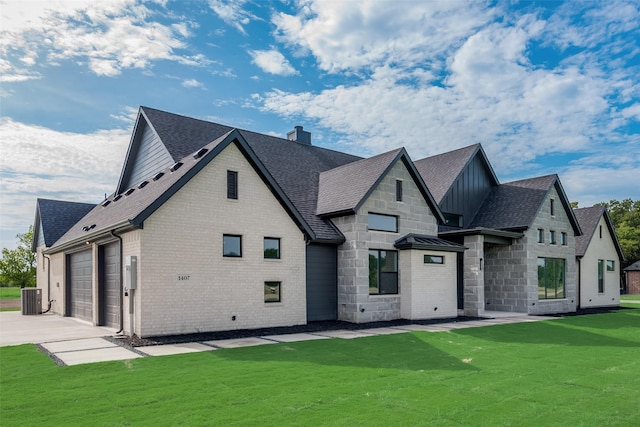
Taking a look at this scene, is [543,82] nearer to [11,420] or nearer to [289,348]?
[289,348]

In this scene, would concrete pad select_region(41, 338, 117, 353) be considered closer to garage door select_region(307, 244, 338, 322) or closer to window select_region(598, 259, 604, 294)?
garage door select_region(307, 244, 338, 322)

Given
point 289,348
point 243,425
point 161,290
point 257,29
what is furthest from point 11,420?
point 257,29

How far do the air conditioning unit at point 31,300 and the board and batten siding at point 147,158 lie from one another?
645cm

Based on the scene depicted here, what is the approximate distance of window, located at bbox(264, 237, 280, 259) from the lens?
16.1m

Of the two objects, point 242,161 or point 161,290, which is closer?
point 161,290

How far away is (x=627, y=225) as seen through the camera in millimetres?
60375

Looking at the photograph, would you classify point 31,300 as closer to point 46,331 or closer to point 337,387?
point 46,331

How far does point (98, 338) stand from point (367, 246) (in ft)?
32.1

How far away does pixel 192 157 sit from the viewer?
1593 centimetres

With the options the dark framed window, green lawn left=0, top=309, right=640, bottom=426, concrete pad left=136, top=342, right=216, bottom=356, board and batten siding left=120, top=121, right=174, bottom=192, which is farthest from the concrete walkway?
board and batten siding left=120, top=121, right=174, bottom=192

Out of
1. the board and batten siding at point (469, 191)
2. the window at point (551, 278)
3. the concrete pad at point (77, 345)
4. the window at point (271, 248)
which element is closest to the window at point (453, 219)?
the board and batten siding at point (469, 191)

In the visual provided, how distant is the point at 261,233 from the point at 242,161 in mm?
2527

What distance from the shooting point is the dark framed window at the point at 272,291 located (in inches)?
629

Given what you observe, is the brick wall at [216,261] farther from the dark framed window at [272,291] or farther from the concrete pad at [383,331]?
the concrete pad at [383,331]
